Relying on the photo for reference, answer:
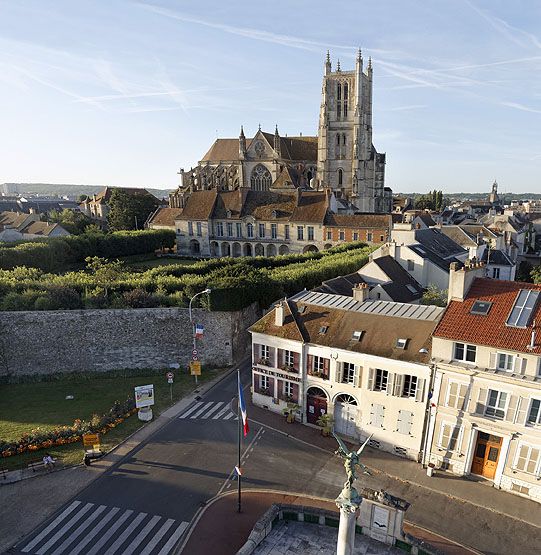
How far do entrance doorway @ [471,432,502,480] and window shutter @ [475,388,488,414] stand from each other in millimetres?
1583

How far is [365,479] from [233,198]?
2490 inches

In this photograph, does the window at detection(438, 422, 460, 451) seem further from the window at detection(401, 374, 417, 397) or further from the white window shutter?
the white window shutter

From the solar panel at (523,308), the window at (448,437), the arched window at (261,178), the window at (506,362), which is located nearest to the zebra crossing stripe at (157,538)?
the window at (448,437)

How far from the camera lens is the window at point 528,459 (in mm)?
18766

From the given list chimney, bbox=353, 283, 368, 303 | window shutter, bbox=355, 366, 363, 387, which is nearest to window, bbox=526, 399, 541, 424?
window shutter, bbox=355, 366, 363, 387

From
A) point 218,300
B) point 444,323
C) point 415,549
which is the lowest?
point 415,549

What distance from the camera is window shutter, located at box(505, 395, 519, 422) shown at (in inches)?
733

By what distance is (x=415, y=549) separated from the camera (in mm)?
15508

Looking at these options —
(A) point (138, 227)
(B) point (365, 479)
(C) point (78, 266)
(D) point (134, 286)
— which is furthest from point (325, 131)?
(B) point (365, 479)

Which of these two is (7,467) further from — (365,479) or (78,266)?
(78,266)

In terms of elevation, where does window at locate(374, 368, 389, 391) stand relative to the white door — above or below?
above

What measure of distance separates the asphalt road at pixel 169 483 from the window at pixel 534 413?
975 cm

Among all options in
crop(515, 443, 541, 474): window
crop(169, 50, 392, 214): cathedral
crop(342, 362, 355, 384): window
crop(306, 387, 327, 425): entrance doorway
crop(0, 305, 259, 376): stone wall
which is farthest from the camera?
crop(169, 50, 392, 214): cathedral

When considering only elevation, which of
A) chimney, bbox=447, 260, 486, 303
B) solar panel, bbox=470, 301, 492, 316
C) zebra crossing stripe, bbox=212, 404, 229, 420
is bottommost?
zebra crossing stripe, bbox=212, 404, 229, 420
